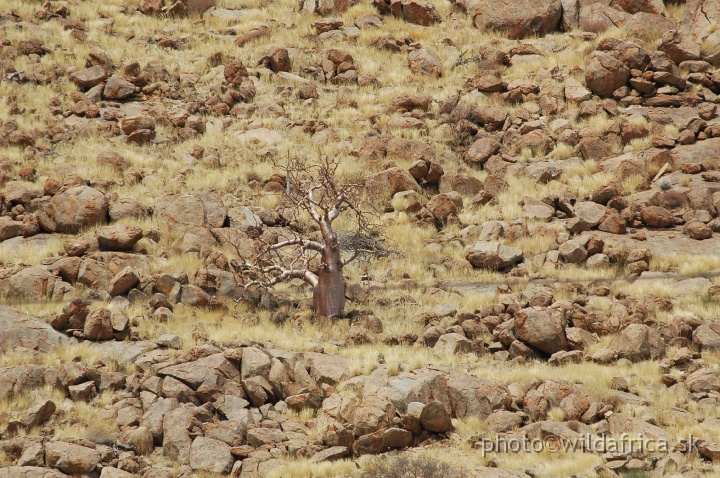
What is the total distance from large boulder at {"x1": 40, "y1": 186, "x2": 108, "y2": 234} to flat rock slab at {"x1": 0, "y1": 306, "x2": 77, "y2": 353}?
436 cm

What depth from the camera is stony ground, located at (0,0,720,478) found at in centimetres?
982

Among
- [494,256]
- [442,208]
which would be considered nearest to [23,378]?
[494,256]

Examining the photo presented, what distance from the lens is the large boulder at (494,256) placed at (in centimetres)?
1634

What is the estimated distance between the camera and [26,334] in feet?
39.8

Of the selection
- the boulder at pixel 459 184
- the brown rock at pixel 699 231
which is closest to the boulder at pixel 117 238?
the boulder at pixel 459 184

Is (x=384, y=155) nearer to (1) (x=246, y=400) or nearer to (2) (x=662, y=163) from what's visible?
(2) (x=662, y=163)

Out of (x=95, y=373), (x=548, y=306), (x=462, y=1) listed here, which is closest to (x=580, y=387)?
(x=548, y=306)

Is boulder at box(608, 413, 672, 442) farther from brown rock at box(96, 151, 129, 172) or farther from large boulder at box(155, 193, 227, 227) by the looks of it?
brown rock at box(96, 151, 129, 172)

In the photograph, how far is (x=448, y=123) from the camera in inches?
899

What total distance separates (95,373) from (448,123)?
14.1 metres

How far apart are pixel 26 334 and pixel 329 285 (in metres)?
4.83

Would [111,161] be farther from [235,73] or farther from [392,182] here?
[392,182]

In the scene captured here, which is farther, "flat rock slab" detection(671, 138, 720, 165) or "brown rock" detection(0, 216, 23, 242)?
"flat rock slab" detection(671, 138, 720, 165)

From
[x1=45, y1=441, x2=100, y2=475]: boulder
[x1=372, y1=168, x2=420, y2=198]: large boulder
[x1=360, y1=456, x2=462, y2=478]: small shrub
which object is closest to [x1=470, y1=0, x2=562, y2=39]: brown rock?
[x1=372, y1=168, x2=420, y2=198]: large boulder
